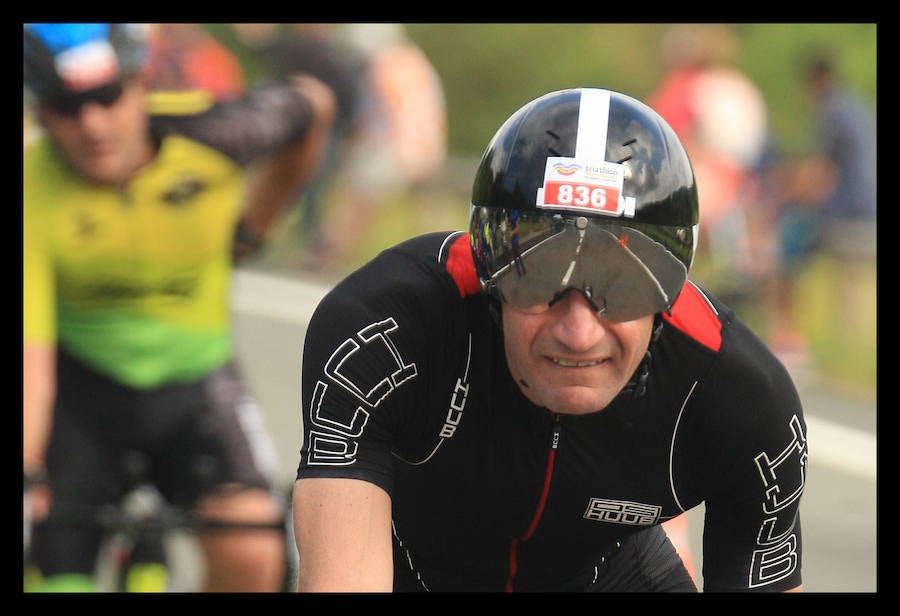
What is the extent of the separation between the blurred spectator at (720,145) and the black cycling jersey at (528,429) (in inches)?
328

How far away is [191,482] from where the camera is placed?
20.7 feet

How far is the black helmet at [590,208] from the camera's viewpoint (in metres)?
3.19

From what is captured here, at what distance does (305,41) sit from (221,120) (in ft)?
23.7

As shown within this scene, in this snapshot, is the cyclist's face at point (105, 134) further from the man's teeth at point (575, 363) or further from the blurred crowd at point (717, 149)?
the blurred crowd at point (717, 149)

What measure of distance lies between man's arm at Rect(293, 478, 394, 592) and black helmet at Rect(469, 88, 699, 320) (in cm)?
54

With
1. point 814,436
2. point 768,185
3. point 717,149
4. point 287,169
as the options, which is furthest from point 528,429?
point 768,185

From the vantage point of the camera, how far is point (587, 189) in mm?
3172

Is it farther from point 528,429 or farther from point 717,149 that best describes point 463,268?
point 717,149

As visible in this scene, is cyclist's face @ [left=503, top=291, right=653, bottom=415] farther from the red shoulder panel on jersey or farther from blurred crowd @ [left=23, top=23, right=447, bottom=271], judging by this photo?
blurred crowd @ [left=23, top=23, right=447, bottom=271]

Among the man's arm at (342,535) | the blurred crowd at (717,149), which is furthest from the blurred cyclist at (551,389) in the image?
the blurred crowd at (717,149)

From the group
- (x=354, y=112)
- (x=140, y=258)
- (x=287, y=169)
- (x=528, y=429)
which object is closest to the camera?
(x=528, y=429)

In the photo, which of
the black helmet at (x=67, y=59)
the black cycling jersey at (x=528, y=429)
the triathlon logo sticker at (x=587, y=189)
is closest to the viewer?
the triathlon logo sticker at (x=587, y=189)

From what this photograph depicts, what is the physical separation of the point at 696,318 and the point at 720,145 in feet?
28.9

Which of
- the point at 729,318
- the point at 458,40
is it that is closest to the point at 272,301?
the point at 458,40
